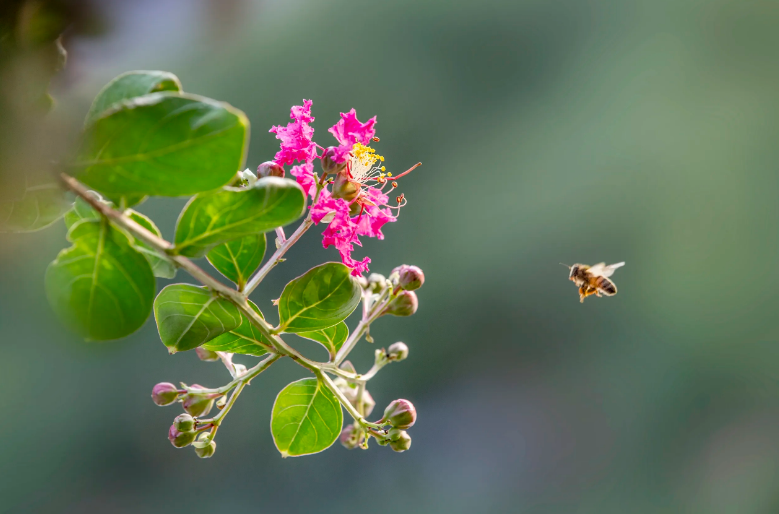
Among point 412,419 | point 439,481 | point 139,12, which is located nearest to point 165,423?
point 439,481

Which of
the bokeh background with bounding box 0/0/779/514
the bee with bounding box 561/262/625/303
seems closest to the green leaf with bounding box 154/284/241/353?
the bee with bounding box 561/262/625/303

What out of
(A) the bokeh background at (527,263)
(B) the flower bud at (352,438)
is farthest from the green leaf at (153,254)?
(A) the bokeh background at (527,263)

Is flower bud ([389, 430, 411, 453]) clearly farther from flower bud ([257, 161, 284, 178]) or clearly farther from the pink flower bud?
flower bud ([257, 161, 284, 178])

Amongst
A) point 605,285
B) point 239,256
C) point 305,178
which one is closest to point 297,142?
point 305,178

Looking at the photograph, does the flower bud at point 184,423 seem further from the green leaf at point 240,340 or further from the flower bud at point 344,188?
the flower bud at point 344,188

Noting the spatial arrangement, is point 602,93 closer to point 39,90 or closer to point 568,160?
point 568,160

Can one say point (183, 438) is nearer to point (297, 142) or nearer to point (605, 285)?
point (297, 142)
